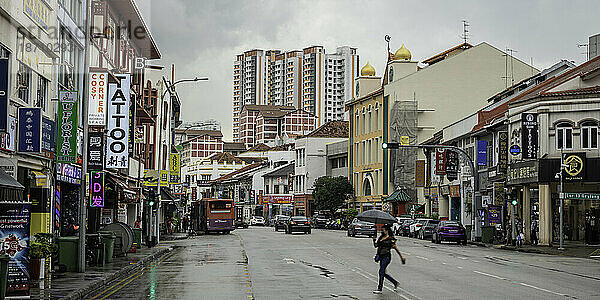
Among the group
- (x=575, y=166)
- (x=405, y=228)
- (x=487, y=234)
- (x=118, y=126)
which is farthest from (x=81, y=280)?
(x=405, y=228)

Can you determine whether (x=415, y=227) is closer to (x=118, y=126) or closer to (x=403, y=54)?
(x=118, y=126)

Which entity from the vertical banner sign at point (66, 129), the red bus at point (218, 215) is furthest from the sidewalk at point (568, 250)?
the red bus at point (218, 215)

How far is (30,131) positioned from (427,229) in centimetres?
4156

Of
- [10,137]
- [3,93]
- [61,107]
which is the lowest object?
[10,137]

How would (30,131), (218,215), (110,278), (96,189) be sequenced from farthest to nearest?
(218,215) → (96,189) → (30,131) → (110,278)

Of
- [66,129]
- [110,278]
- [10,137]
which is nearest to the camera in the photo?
[110,278]

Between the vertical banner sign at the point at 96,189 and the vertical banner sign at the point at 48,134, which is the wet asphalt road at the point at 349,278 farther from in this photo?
the vertical banner sign at the point at 48,134

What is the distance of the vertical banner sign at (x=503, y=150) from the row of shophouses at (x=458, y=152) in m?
0.07

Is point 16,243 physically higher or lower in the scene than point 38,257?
higher

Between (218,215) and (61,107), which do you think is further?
(218,215)

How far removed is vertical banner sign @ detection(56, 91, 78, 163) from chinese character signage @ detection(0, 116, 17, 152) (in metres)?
1.64

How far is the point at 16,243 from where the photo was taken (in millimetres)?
18094

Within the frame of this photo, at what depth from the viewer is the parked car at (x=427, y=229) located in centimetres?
6156

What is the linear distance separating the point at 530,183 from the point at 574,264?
56.8ft
